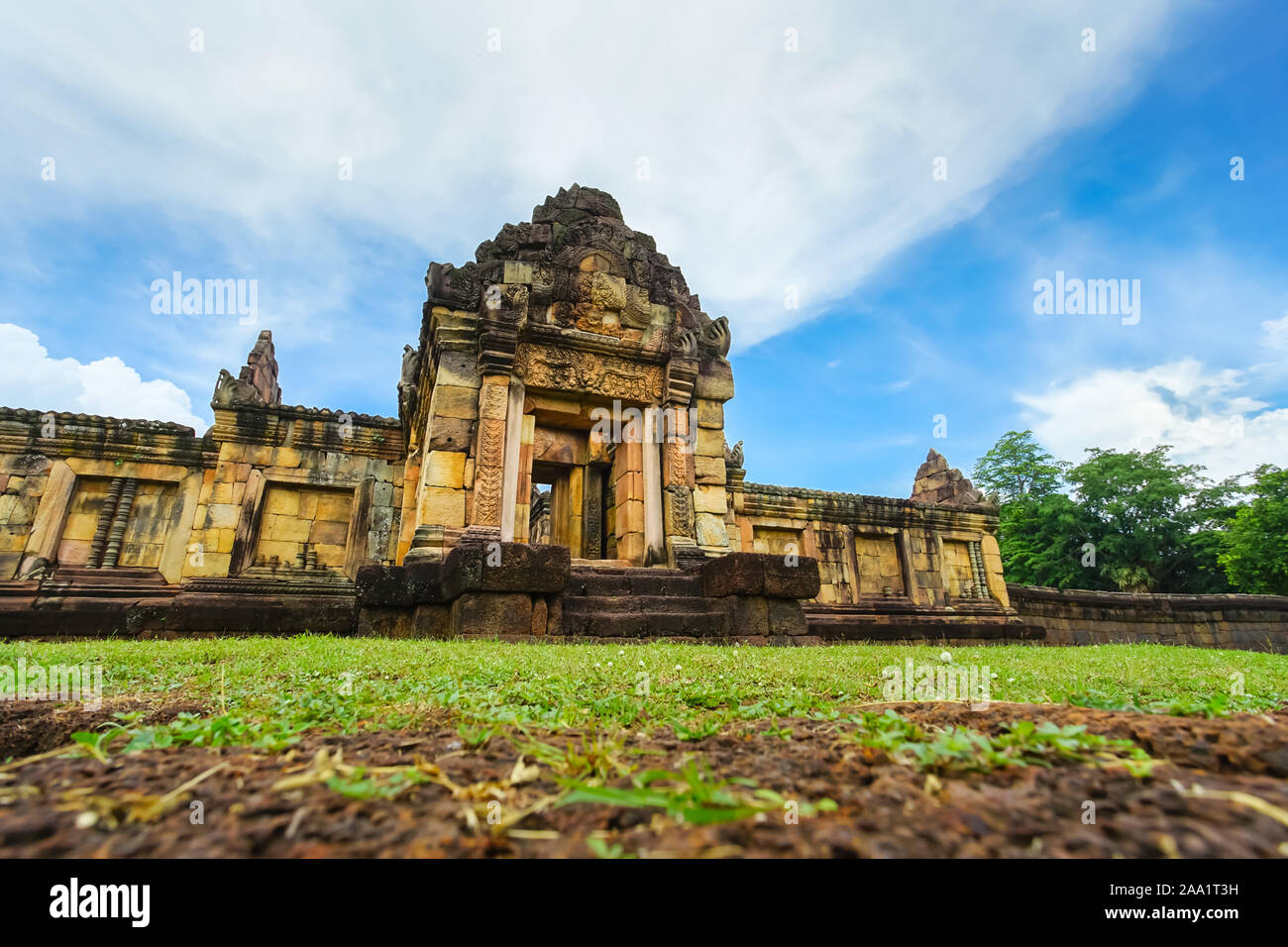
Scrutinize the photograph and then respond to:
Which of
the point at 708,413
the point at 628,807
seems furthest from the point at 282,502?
the point at 628,807

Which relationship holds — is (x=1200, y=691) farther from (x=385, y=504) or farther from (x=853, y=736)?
(x=385, y=504)

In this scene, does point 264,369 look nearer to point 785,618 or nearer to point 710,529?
point 710,529

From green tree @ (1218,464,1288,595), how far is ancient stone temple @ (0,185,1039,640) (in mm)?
13464

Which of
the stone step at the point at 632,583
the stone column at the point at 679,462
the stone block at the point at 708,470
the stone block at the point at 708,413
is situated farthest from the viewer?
the stone block at the point at 708,413

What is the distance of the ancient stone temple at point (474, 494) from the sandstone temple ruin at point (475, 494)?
0.03 metres

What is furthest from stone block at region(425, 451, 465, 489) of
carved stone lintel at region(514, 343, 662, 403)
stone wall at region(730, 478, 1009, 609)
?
stone wall at region(730, 478, 1009, 609)

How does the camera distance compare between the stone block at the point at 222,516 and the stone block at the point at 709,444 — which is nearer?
the stone block at the point at 709,444

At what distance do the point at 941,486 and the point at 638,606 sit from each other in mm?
11532

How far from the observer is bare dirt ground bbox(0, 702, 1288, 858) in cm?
83

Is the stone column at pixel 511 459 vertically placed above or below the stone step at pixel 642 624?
above

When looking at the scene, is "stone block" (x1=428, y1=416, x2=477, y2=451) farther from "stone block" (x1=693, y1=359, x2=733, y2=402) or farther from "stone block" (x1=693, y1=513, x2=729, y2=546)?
"stone block" (x1=693, y1=359, x2=733, y2=402)

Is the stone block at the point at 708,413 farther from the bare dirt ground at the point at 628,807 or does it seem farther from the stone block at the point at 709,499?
the bare dirt ground at the point at 628,807

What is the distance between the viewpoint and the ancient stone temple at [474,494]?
21.5 feet

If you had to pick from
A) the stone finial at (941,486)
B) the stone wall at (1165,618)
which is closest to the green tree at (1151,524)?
the stone wall at (1165,618)
